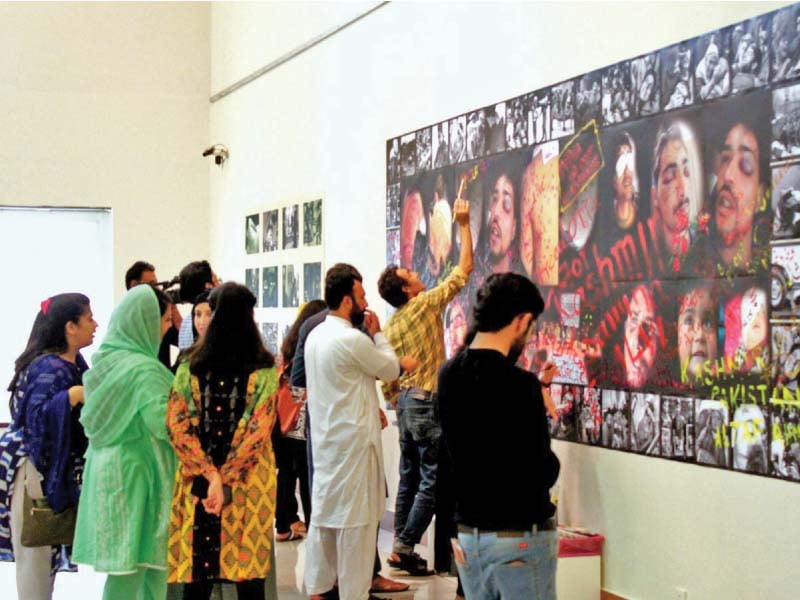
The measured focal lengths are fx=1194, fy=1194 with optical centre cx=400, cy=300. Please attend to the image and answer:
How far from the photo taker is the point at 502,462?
3.48 m

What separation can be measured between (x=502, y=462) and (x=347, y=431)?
8.83 feet

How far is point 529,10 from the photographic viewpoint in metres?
7.29

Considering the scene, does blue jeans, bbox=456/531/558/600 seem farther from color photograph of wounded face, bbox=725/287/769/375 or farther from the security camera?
the security camera

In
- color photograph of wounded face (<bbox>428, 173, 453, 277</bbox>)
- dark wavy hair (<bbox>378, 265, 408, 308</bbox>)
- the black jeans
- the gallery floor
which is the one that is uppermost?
color photograph of wounded face (<bbox>428, 173, 453, 277</bbox>)

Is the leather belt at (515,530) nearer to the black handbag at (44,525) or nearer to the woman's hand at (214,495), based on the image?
the woman's hand at (214,495)

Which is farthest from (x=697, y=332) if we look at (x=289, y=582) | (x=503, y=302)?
(x=289, y=582)

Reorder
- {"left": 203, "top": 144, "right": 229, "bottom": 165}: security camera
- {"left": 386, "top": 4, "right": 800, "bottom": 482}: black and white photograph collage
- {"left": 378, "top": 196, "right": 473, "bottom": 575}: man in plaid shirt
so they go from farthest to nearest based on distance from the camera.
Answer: {"left": 203, "top": 144, "right": 229, "bottom": 165}: security camera → {"left": 378, "top": 196, "right": 473, "bottom": 575}: man in plaid shirt → {"left": 386, "top": 4, "right": 800, "bottom": 482}: black and white photograph collage

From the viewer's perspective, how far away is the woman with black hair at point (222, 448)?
189 inches

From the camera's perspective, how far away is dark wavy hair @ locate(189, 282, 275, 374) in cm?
476

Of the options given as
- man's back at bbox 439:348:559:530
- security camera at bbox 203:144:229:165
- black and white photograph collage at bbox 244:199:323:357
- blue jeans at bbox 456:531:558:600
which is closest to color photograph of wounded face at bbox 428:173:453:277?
black and white photograph collage at bbox 244:199:323:357

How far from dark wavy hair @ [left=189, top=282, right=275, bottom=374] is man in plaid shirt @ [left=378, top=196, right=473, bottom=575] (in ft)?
7.62

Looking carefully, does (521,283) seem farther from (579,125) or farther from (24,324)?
(24,324)

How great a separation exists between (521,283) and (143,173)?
11.5 m

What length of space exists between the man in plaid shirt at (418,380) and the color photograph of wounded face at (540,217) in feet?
1.18
